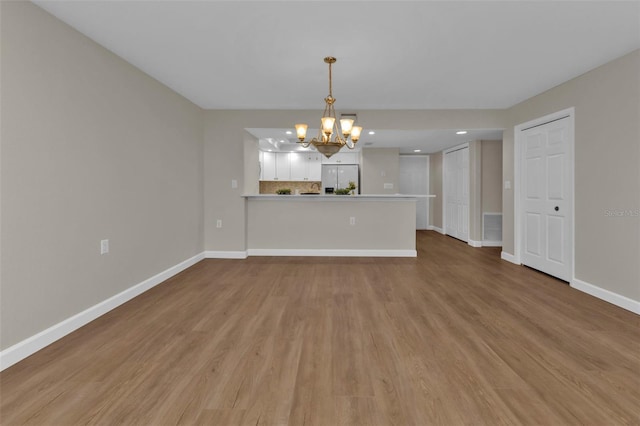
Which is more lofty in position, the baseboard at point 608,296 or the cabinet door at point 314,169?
the cabinet door at point 314,169

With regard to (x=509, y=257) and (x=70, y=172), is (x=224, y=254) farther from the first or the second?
(x=509, y=257)

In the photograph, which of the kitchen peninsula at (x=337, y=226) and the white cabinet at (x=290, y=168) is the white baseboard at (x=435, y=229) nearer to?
the kitchen peninsula at (x=337, y=226)

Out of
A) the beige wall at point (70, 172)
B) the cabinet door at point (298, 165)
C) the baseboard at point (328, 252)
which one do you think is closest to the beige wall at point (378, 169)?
the cabinet door at point (298, 165)

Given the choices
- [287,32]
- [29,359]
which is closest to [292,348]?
[29,359]

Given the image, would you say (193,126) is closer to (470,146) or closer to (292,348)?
(292,348)

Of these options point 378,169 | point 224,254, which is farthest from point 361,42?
point 378,169

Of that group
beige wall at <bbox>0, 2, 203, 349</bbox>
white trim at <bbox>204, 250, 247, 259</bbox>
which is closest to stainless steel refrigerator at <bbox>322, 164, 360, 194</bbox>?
white trim at <bbox>204, 250, 247, 259</bbox>

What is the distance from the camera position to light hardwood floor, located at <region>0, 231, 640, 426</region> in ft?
4.90

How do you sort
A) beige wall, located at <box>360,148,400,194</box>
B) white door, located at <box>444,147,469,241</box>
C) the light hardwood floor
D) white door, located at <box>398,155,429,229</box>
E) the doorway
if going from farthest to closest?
1. white door, located at <box>398,155,429,229</box>
2. beige wall, located at <box>360,148,400,194</box>
3. white door, located at <box>444,147,469,241</box>
4. the doorway
5. the light hardwood floor

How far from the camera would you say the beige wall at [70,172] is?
1.96 meters

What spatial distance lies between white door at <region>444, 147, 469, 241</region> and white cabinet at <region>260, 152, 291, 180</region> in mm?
4039

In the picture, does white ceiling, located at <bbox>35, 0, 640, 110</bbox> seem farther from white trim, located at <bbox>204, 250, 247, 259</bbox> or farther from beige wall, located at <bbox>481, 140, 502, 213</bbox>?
white trim, located at <bbox>204, 250, 247, 259</bbox>

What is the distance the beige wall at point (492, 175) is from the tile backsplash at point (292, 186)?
3962 mm

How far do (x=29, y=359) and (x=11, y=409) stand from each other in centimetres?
59
